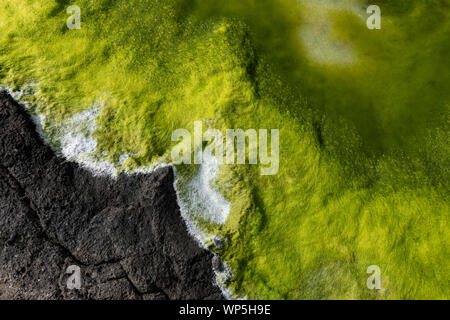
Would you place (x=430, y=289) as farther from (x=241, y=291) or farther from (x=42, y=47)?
(x=42, y=47)

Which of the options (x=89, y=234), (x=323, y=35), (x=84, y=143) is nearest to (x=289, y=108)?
(x=323, y=35)

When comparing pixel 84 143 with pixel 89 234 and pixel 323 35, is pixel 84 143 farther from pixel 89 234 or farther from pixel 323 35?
pixel 323 35

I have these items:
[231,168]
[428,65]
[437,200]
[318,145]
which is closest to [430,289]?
[437,200]

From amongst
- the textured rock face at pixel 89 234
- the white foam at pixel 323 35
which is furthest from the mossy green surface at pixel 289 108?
the textured rock face at pixel 89 234

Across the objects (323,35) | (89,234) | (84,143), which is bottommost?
(89,234)

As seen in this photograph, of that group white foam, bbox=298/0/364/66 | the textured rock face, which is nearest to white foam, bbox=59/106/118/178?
the textured rock face

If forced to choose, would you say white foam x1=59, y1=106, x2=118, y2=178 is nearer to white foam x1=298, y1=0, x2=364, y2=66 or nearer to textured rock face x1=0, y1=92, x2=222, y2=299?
textured rock face x1=0, y1=92, x2=222, y2=299
